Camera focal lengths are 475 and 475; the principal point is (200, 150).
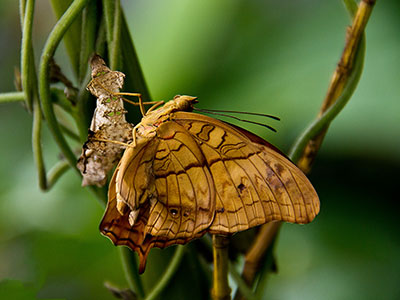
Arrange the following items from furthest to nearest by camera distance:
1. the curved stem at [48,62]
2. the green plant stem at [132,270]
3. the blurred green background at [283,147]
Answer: the blurred green background at [283,147], the green plant stem at [132,270], the curved stem at [48,62]

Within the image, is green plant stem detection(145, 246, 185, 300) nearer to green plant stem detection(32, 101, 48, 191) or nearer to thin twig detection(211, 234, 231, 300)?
thin twig detection(211, 234, 231, 300)

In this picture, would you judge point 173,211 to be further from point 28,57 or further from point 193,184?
point 28,57

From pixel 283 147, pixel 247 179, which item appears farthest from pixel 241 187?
pixel 283 147

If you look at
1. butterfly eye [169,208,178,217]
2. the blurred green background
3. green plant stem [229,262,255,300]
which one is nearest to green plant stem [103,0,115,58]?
butterfly eye [169,208,178,217]

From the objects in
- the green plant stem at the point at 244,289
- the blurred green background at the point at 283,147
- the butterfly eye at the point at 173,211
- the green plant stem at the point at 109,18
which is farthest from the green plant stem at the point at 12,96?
the blurred green background at the point at 283,147

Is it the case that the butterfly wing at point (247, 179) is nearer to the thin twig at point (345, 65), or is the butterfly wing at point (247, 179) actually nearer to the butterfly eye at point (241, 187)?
the butterfly eye at point (241, 187)

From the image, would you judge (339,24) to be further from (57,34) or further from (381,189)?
(57,34)
